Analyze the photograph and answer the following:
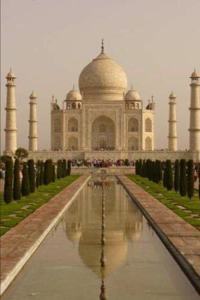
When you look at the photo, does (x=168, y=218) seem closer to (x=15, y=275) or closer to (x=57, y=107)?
(x=15, y=275)

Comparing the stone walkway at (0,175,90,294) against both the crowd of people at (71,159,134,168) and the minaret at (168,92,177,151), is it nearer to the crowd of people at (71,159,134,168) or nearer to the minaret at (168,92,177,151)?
the crowd of people at (71,159,134,168)

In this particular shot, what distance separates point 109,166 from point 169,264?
2771 centimetres

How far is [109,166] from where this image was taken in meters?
33.6

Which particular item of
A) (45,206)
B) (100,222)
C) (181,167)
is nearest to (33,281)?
(100,222)

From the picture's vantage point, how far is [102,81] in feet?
138

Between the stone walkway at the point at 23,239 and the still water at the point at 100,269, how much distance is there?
3.5 inches

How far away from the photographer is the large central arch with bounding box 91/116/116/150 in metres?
42.2

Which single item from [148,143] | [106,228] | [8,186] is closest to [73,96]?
[148,143]

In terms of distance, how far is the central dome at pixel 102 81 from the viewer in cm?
4228

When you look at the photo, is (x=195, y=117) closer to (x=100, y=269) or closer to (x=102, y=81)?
(x=102, y=81)

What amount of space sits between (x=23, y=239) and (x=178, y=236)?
199cm

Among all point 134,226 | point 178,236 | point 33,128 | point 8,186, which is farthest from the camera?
point 33,128

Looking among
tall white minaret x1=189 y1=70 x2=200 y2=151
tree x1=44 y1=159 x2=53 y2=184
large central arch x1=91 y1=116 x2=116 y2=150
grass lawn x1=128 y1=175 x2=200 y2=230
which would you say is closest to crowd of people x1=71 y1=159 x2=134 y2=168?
tall white minaret x1=189 y1=70 x2=200 y2=151

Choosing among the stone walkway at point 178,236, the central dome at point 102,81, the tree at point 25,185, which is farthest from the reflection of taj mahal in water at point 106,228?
the central dome at point 102,81
